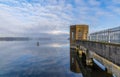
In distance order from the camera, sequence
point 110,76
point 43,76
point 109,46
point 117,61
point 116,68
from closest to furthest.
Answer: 1. point 116,68
2. point 117,61
3. point 109,46
4. point 110,76
5. point 43,76

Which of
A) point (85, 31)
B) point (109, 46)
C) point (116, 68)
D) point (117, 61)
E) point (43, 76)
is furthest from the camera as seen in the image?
point (85, 31)

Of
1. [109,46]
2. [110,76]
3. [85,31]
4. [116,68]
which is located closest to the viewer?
[116,68]

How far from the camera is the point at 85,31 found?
35750mm

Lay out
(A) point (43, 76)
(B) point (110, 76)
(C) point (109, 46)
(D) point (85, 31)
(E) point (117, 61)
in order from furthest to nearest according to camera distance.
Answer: (D) point (85, 31) < (A) point (43, 76) < (B) point (110, 76) < (C) point (109, 46) < (E) point (117, 61)

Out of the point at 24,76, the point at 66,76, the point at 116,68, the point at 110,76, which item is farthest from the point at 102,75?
the point at 24,76

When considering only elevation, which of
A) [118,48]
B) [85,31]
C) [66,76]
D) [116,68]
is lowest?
[66,76]

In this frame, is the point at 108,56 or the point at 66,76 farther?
the point at 66,76

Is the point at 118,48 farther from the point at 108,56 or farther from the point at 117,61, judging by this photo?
the point at 108,56

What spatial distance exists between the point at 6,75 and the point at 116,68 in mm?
10343

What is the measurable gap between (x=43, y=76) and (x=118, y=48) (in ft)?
26.0

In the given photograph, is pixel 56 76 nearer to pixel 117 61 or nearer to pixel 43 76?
pixel 43 76

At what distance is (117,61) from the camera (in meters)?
7.36

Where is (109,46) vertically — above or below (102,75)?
above

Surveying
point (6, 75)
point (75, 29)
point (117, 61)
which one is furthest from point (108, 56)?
point (75, 29)
